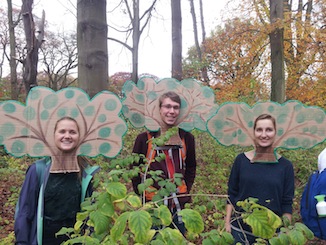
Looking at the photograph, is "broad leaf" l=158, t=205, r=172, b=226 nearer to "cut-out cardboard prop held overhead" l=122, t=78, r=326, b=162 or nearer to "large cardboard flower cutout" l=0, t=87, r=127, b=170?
"large cardboard flower cutout" l=0, t=87, r=127, b=170

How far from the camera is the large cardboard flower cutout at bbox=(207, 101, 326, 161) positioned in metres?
2.48

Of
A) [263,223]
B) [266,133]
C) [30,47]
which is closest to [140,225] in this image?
[263,223]

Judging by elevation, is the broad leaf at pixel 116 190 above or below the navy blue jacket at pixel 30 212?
above

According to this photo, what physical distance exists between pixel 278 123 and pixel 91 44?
199cm

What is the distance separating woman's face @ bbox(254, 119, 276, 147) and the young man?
566mm

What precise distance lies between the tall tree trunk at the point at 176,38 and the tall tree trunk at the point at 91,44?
4039 millimetres

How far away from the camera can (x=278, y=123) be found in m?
2.49

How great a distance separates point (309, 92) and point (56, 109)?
11105 mm

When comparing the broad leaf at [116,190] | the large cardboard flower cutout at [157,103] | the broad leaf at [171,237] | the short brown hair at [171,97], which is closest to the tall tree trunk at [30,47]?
the large cardboard flower cutout at [157,103]

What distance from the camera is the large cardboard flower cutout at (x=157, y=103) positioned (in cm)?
258

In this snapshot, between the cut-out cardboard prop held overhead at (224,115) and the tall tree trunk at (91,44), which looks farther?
the tall tree trunk at (91,44)

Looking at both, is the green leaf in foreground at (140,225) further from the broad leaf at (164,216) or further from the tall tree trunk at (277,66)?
the tall tree trunk at (277,66)

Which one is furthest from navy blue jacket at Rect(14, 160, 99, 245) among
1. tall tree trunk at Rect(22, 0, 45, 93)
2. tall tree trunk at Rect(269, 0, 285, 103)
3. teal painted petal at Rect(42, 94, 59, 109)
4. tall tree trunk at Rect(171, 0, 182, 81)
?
tall tree trunk at Rect(269, 0, 285, 103)

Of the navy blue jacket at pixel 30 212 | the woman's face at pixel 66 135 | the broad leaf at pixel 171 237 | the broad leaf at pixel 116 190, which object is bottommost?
the navy blue jacket at pixel 30 212
